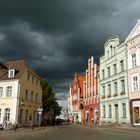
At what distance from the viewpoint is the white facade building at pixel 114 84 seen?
3994cm

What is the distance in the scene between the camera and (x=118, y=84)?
41969mm

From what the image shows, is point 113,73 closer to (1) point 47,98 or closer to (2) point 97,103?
(2) point 97,103

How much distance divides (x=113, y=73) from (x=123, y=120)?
353 inches

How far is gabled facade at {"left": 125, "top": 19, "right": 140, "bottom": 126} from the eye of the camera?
35719 millimetres

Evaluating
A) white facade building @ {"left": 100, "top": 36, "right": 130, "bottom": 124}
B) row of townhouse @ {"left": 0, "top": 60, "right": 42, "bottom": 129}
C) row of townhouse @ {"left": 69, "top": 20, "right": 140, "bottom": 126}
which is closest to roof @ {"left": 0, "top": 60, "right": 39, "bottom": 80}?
row of townhouse @ {"left": 0, "top": 60, "right": 42, "bottom": 129}

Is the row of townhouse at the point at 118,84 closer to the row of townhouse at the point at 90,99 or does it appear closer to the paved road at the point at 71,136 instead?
the row of townhouse at the point at 90,99

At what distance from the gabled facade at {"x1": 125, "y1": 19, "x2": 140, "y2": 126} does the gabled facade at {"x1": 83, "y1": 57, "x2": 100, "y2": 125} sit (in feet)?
53.4

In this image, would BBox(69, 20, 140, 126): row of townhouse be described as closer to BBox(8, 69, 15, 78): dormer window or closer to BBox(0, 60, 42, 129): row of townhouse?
BBox(0, 60, 42, 129): row of townhouse

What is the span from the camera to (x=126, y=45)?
39.2m

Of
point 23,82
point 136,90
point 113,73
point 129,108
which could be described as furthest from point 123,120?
point 23,82

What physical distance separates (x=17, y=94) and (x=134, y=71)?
62.7 ft

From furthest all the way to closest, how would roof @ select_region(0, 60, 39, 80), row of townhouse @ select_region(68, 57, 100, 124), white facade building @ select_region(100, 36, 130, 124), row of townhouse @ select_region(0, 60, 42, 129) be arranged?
row of townhouse @ select_region(68, 57, 100, 124), roof @ select_region(0, 60, 39, 80), row of townhouse @ select_region(0, 60, 42, 129), white facade building @ select_region(100, 36, 130, 124)

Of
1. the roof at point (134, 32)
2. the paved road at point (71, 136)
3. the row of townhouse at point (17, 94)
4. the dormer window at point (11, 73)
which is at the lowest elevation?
the paved road at point (71, 136)

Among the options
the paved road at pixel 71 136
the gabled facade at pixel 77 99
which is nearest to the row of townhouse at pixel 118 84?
the paved road at pixel 71 136
